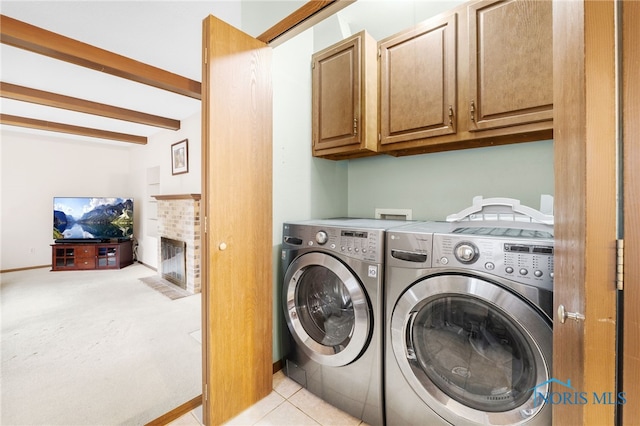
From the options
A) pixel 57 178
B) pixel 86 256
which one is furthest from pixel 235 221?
pixel 57 178


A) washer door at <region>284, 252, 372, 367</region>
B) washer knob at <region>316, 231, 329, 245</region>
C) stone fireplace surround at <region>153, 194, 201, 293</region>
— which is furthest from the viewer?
stone fireplace surround at <region>153, 194, 201, 293</region>

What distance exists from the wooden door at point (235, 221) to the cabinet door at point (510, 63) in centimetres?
115

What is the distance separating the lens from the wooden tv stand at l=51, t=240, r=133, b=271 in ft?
15.9

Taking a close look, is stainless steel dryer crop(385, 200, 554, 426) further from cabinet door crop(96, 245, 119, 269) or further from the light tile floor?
cabinet door crop(96, 245, 119, 269)

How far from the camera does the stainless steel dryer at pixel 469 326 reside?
0.93 m

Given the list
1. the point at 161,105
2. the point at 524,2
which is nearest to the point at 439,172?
the point at 524,2

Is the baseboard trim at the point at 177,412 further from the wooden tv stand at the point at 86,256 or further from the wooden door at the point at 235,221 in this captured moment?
the wooden tv stand at the point at 86,256

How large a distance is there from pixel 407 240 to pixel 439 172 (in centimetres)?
95

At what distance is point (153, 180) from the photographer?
520 cm

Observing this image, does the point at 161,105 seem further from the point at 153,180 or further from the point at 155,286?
the point at 155,286

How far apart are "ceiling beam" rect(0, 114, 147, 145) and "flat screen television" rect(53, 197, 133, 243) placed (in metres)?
1.19

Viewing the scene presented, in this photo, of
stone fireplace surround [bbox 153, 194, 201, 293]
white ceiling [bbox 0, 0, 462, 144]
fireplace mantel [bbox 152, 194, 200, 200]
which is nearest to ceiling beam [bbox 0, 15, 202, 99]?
white ceiling [bbox 0, 0, 462, 144]

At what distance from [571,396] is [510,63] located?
4.61 feet

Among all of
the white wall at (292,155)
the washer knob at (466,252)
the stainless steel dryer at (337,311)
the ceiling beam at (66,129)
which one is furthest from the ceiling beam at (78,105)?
the washer knob at (466,252)
